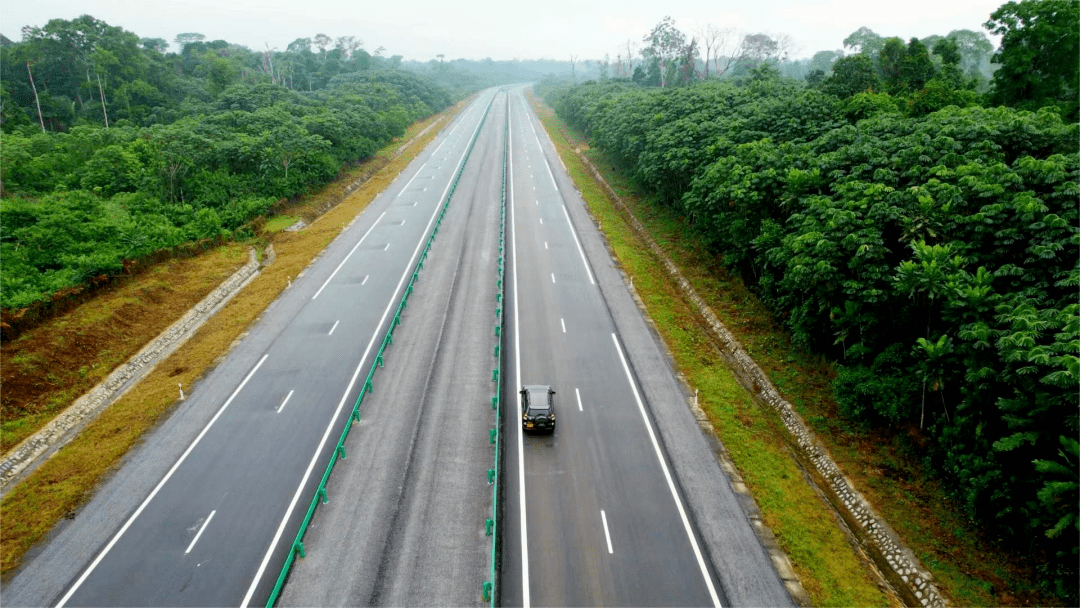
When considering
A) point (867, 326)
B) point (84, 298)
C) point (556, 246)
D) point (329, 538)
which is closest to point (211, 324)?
point (84, 298)

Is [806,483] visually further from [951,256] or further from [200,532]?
[200,532]

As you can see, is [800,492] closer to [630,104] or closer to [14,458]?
[14,458]

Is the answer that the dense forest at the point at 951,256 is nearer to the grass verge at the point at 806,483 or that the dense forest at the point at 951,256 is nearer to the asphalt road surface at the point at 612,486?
the grass verge at the point at 806,483

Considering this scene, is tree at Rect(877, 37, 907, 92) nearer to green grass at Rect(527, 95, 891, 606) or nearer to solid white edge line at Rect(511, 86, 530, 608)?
green grass at Rect(527, 95, 891, 606)

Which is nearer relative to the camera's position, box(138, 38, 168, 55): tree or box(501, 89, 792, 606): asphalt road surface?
box(501, 89, 792, 606): asphalt road surface

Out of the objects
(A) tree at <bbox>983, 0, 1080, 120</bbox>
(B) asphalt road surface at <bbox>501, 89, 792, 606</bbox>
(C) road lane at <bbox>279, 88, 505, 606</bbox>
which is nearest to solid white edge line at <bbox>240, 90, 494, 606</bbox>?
(C) road lane at <bbox>279, 88, 505, 606</bbox>
